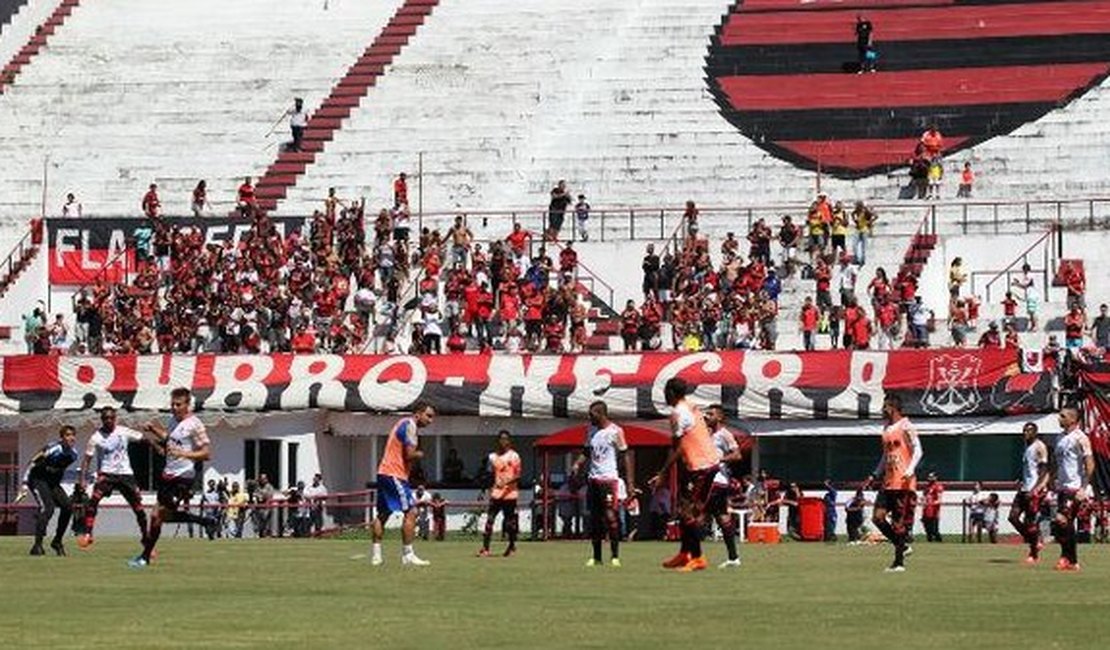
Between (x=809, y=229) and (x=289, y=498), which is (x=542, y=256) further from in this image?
(x=289, y=498)

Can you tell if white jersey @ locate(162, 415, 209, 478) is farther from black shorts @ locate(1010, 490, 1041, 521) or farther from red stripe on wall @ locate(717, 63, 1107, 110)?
red stripe on wall @ locate(717, 63, 1107, 110)

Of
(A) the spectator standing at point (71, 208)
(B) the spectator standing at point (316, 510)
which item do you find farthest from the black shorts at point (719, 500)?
(A) the spectator standing at point (71, 208)

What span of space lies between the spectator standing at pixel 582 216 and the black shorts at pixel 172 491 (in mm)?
30772

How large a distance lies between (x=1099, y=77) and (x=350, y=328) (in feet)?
63.1

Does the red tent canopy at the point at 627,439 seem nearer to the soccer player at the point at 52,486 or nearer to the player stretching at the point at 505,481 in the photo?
the player stretching at the point at 505,481

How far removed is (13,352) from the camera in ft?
208

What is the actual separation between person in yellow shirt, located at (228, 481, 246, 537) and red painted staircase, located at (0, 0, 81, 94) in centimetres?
2572

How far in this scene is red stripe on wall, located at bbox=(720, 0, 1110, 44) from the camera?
7081 cm

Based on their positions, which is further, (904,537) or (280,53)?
(280,53)

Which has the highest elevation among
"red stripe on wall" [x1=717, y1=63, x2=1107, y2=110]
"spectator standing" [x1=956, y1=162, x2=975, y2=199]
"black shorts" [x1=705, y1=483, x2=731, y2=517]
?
"red stripe on wall" [x1=717, y1=63, x2=1107, y2=110]

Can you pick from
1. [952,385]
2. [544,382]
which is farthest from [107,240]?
[952,385]

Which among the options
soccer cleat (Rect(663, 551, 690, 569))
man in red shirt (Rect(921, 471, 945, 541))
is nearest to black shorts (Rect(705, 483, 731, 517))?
soccer cleat (Rect(663, 551, 690, 569))

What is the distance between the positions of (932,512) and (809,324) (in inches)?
309

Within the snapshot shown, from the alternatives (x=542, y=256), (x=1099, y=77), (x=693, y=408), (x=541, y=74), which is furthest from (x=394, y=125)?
(x=693, y=408)
